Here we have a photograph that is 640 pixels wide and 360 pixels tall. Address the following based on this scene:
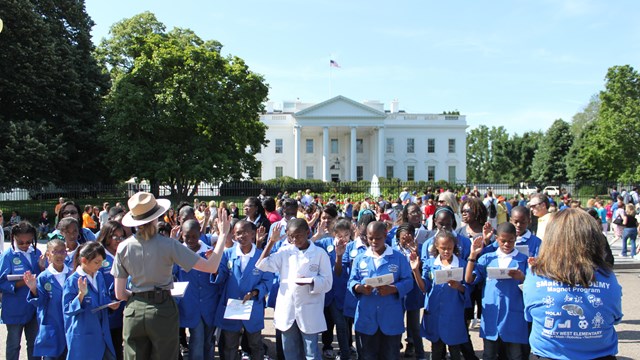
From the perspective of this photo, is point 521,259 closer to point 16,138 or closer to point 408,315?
point 408,315

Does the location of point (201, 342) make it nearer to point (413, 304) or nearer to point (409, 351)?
point (413, 304)

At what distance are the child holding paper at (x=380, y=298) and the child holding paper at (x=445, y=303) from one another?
0.27 m

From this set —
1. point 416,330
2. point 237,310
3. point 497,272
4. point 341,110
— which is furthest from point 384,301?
point 341,110

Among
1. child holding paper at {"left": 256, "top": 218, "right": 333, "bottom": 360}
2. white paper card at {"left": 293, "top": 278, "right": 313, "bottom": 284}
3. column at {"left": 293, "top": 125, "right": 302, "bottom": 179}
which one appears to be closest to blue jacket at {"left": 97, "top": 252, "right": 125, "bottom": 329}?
child holding paper at {"left": 256, "top": 218, "right": 333, "bottom": 360}

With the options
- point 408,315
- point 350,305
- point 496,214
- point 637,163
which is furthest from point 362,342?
point 637,163

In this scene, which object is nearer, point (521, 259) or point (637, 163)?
point (521, 259)

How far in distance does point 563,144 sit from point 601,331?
2402 inches

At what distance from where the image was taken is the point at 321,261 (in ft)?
16.5

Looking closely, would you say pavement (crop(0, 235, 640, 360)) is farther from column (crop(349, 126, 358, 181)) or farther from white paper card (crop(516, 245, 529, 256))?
column (crop(349, 126, 358, 181))

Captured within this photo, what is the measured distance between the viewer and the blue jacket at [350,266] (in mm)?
5773

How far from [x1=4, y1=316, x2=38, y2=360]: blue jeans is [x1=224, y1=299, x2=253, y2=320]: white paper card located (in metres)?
2.25

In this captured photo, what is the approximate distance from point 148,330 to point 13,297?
7.55 ft

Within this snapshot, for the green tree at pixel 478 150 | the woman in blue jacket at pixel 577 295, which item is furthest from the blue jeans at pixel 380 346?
the green tree at pixel 478 150

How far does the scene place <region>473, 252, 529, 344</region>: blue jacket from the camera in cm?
493
